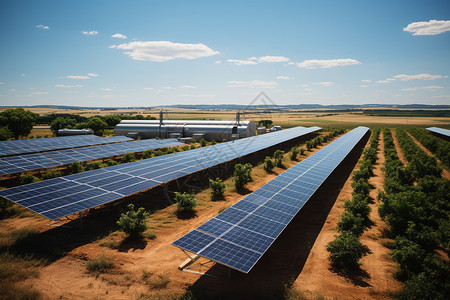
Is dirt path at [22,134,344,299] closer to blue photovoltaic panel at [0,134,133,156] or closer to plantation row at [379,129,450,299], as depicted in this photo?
plantation row at [379,129,450,299]

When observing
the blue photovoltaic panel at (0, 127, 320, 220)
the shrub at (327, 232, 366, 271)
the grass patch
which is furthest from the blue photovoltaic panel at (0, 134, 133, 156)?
the shrub at (327, 232, 366, 271)

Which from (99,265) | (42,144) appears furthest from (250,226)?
(42,144)

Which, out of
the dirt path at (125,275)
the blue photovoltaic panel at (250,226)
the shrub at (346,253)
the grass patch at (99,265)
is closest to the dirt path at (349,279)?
the shrub at (346,253)

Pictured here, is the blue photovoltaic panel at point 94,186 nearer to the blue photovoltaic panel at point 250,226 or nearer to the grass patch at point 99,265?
the grass patch at point 99,265

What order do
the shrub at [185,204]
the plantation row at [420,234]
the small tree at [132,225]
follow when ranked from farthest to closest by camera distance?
1. the shrub at [185,204]
2. the small tree at [132,225]
3. the plantation row at [420,234]

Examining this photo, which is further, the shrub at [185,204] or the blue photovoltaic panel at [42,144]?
the blue photovoltaic panel at [42,144]

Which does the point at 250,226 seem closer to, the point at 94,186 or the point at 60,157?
the point at 94,186

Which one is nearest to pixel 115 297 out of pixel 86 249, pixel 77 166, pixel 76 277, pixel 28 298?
pixel 76 277
